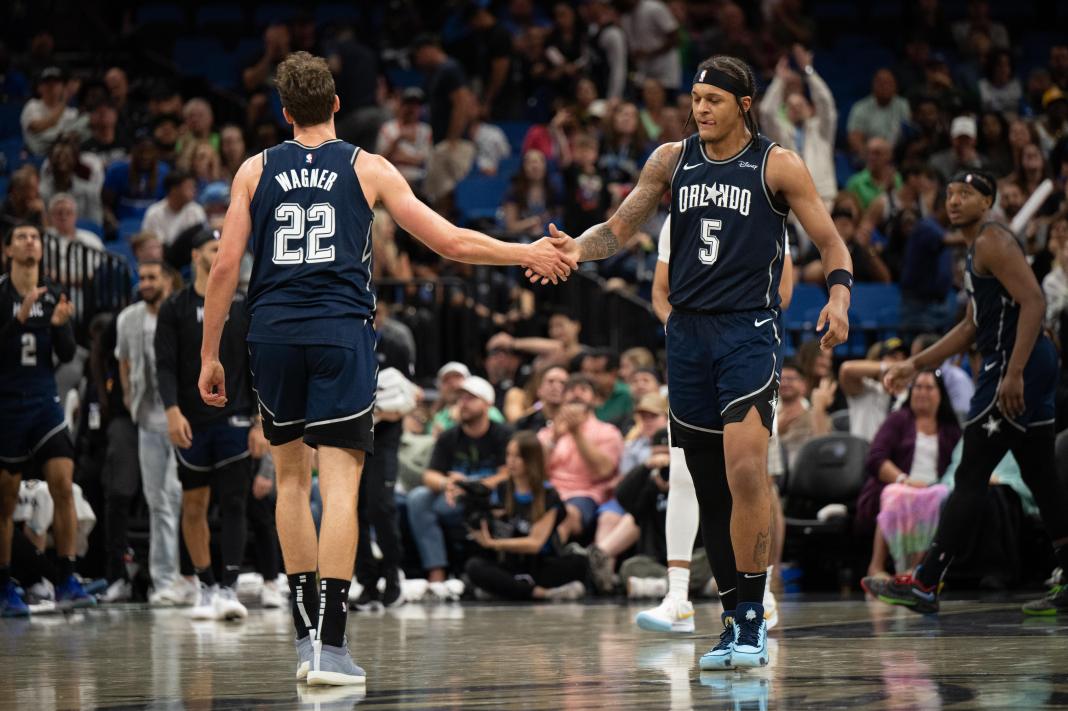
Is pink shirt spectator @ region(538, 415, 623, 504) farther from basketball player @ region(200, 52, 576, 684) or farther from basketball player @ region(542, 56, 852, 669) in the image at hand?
basketball player @ region(200, 52, 576, 684)

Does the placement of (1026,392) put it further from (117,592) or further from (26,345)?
(117,592)

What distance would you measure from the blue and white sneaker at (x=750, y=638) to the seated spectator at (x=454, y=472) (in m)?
5.29

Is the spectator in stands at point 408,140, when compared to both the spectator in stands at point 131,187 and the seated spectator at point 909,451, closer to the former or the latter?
the spectator in stands at point 131,187

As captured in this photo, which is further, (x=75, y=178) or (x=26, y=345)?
(x=75, y=178)

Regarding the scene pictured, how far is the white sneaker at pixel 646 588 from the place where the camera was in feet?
33.2

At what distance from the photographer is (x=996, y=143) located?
48.4 feet

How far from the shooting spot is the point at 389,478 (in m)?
9.69

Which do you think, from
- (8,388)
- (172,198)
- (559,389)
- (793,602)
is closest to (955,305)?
(559,389)

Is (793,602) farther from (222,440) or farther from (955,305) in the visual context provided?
(955,305)

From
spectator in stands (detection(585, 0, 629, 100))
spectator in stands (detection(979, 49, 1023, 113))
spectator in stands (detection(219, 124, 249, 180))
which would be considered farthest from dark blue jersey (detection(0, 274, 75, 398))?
spectator in stands (detection(979, 49, 1023, 113))

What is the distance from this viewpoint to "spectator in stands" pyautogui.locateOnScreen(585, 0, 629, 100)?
16.9m

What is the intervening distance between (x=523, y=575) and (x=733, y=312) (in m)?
Answer: 5.13

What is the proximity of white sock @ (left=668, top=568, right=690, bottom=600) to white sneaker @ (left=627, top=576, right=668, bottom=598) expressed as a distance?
2917mm

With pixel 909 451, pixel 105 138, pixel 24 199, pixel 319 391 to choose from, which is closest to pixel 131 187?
pixel 105 138
